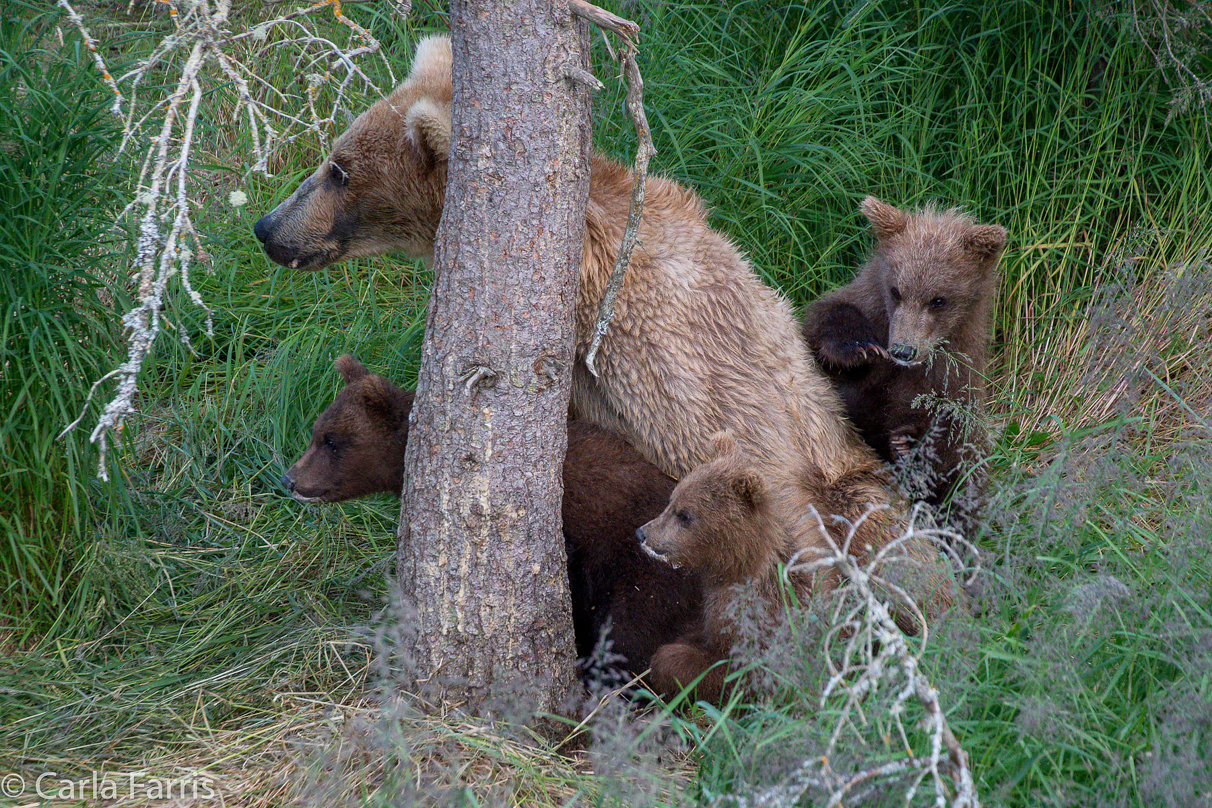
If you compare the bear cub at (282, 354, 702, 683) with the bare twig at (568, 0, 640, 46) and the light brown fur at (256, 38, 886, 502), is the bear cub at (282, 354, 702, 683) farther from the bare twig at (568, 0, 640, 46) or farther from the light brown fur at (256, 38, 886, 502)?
the bare twig at (568, 0, 640, 46)

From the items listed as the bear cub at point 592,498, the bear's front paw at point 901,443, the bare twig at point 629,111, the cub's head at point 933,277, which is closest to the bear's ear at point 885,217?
the cub's head at point 933,277

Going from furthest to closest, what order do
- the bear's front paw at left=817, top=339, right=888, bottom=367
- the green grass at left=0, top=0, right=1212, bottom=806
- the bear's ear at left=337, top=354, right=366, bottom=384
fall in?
the bear's front paw at left=817, top=339, right=888, bottom=367
the bear's ear at left=337, top=354, right=366, bottom=384
the green grass at left=0, top=0, right=1212, bottom=806

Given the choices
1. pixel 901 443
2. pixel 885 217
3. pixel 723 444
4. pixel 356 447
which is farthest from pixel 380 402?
pixel 885 217

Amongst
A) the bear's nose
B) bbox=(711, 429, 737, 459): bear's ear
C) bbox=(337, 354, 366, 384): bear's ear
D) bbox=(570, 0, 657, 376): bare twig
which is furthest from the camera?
the bear's nose

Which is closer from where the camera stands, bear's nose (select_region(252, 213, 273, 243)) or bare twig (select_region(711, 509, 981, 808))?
bare twig (select_region(711, 509, 981, 808))

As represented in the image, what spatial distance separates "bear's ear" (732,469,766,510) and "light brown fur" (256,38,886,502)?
25.0 inches

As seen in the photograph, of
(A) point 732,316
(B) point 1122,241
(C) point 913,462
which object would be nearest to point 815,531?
(C) point 913,462

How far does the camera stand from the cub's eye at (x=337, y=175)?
3795 millimetres

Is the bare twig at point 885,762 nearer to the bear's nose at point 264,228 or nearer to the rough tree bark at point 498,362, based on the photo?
the rough tree bark at point 498,362

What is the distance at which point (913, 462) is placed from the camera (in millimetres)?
3812

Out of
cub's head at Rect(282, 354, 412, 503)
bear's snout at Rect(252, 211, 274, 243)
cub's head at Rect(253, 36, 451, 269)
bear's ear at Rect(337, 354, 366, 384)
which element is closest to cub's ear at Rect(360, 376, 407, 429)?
cub's head at Rect(282, 354, 412, 503)

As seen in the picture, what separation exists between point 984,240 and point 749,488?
5.58 ft

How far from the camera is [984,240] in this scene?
4.00 meters

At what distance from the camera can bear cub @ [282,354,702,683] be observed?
3.48 metres
